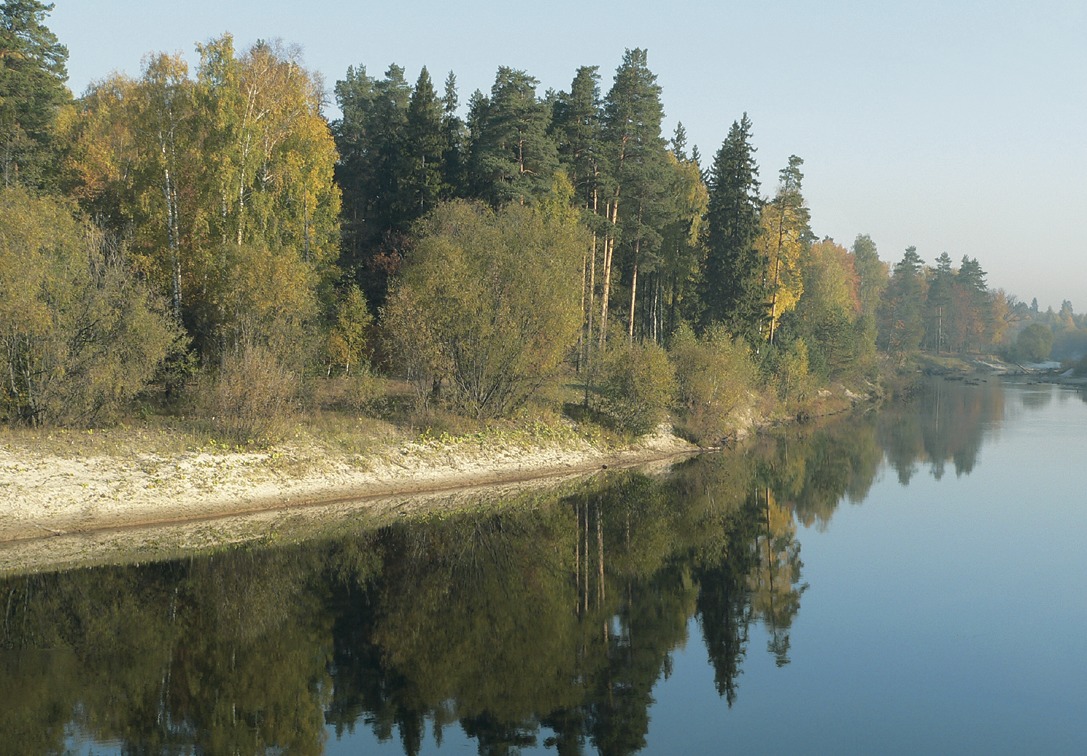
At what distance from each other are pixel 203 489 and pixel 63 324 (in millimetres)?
8349

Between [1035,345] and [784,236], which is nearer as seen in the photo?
[784,236]

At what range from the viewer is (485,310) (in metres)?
42.6

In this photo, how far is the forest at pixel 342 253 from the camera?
1325 inches

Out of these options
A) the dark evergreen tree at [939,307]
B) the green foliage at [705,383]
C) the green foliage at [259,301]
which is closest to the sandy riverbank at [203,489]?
the green foliage at [259,301]

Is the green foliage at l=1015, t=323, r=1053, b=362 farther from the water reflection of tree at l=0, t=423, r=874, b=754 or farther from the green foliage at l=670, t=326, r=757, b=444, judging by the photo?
the water reflection of tree at l=0, t=423, r=874, b=754

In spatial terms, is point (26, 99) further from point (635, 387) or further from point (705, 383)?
point (705, 383)

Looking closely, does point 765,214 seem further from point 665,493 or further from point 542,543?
point 542,543

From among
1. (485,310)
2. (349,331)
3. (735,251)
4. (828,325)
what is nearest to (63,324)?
(349,331)

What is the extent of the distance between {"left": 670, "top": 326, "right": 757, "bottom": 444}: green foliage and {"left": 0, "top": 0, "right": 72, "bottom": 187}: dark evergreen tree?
35847 millimetres

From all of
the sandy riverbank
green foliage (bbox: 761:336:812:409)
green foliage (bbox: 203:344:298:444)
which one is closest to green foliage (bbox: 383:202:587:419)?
the sandy riverbank

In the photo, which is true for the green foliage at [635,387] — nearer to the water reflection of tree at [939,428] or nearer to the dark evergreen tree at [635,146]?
the dark evergreen tree at [635,146]

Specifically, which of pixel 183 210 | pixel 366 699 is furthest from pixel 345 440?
pixel 366 699

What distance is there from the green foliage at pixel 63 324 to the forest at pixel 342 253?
84mm

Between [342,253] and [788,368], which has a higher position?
[342,253]
